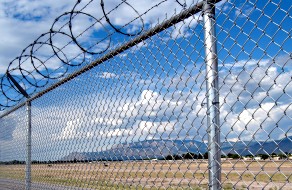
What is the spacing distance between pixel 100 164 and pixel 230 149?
2452 millimetres

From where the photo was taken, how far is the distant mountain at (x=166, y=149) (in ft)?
7.96

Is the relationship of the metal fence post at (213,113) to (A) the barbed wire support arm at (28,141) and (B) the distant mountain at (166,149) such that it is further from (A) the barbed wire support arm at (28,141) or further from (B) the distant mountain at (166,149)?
(A) the barbed wire support arm at (28,141)

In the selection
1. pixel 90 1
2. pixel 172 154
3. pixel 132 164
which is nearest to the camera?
pixel 172 154

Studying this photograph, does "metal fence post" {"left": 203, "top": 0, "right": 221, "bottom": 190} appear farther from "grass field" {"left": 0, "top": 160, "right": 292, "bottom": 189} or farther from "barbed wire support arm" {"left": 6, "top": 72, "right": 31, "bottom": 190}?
"barbed wire support arm" {"left": 6, "top": 72, "right": 31, "bottom": 190}

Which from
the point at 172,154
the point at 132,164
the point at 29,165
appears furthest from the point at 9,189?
the point at 172,154

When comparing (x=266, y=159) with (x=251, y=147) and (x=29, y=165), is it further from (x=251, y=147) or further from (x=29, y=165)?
(x=29, y=165)

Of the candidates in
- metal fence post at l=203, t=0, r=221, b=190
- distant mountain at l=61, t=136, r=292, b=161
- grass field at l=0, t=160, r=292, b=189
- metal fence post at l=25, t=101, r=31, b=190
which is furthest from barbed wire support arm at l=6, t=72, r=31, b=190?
metal fence post at l=203, t=0, r=221, b=190

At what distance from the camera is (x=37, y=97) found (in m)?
7.07

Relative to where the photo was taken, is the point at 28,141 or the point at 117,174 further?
the point at 28,141

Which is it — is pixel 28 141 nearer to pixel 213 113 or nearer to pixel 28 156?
pixel 28 156

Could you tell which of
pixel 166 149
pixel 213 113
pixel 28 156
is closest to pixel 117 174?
pixel 166 149

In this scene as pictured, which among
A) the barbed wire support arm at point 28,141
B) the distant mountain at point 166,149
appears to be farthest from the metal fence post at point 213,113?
the barbed wire support arm at point 28,141

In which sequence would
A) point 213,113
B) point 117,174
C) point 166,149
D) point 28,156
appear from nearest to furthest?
point 213,113 → point 166,149 → point 117,174 → point 28,156

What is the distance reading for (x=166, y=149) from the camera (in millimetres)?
3666
